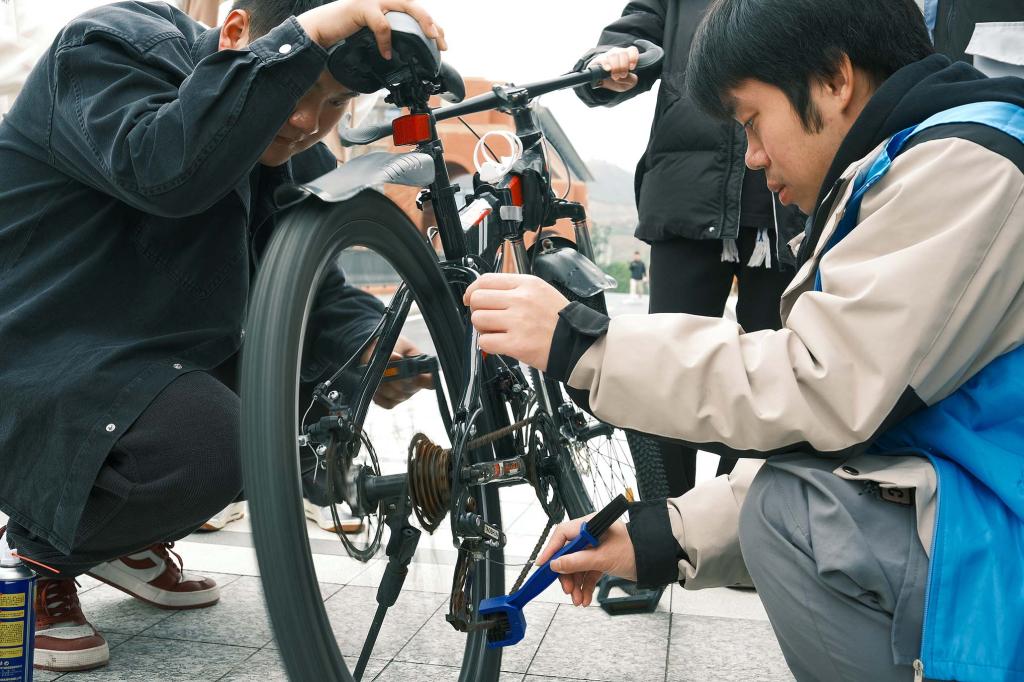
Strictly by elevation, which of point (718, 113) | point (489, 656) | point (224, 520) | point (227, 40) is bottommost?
point (224, 520)

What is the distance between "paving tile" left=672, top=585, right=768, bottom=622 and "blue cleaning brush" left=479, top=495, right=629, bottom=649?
90 cm

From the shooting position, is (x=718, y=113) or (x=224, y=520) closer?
(x=718, y=113)

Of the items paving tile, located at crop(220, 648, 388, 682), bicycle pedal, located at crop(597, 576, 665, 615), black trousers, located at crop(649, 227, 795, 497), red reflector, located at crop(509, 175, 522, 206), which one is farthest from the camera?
black trousers, located at crop(649, 227, 795, 497)

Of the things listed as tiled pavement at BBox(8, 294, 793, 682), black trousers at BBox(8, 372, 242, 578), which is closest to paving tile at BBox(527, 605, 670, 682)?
tiled pavement at BBox(8, 294, 793, 682)

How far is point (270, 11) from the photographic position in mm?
1634

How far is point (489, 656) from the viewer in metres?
1.68

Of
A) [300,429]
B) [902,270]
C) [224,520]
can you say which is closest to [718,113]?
[902,270]

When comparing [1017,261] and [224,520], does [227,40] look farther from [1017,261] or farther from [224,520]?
[224,520]

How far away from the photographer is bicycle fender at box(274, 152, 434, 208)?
123 centimetres

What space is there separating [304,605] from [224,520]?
1.95 meters

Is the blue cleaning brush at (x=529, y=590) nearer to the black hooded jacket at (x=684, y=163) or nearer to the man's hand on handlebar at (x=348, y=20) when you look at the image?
the man's hand on handlebar at (x=348, y=20)

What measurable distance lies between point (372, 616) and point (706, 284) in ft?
4.54

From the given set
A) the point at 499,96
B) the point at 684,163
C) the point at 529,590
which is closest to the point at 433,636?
the point at 529,590

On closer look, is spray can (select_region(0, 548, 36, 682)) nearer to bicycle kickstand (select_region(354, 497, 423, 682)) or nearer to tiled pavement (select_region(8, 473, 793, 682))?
tiled pavement (select_region(8, 473, 793, 682))
